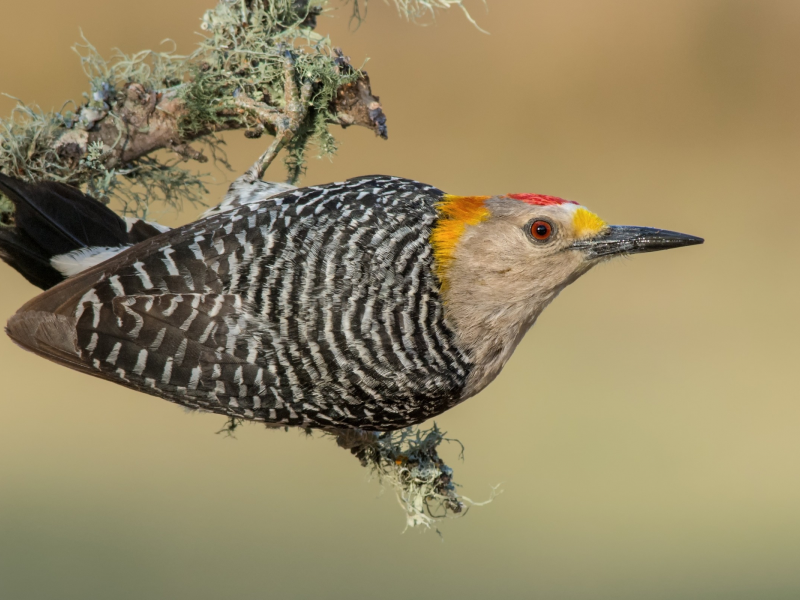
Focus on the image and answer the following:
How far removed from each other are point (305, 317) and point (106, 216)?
60cm

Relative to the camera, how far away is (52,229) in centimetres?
220

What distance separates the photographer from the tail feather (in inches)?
84.4

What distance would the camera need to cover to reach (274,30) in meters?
2.42

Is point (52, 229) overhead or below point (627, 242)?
below

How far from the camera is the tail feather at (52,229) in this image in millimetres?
2145

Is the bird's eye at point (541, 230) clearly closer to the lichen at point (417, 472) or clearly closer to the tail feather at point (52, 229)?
the lichen at point (417, 472)

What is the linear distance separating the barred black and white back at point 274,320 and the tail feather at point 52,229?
130 mm

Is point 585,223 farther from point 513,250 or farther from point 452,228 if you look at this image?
point 452,228

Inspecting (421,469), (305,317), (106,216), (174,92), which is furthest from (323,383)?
(174,92)

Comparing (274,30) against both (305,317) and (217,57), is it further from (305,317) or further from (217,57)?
(305,317)

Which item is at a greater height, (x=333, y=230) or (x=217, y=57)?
(x=217, y=57)

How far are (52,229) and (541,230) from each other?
1170 millimetres

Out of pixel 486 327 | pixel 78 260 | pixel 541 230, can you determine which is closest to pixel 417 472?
pixel 486 327

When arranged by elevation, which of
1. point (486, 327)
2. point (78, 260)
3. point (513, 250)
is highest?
point (513, 250)
